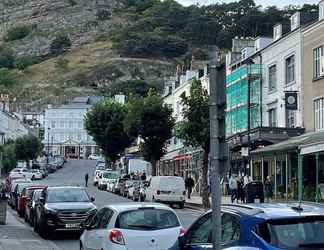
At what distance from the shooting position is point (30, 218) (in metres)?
28.8

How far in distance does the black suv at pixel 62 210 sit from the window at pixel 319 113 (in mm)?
19504

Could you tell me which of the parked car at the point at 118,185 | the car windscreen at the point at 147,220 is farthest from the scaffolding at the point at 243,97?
the car windscreen at the point at 147,220

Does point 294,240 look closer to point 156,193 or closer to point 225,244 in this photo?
point 225,244

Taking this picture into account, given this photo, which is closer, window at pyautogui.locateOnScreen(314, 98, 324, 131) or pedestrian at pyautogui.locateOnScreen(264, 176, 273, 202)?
window at pyautogui.locateOnScreen(314, 98, 324, 131)

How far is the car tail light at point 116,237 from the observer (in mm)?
13539

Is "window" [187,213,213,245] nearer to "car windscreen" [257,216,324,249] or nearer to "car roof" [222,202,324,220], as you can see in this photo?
"car roof" [222,202,324,220]

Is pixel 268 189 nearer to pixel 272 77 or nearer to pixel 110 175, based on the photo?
pixel 272 77

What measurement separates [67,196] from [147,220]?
10.5 meters

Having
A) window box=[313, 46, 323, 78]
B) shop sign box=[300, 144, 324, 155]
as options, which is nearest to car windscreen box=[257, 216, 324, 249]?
shop sign box=[300, 144, 324, 155]

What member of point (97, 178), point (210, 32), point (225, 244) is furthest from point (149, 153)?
point (210, 32)

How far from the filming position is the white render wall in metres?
43.3

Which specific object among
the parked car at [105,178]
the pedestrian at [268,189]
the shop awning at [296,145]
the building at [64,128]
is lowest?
the pedestrian at [268,189]

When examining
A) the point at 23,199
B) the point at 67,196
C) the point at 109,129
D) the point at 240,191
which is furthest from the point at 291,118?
the point at 109,129

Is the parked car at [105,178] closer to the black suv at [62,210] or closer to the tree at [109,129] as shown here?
the tree at [109,129]
